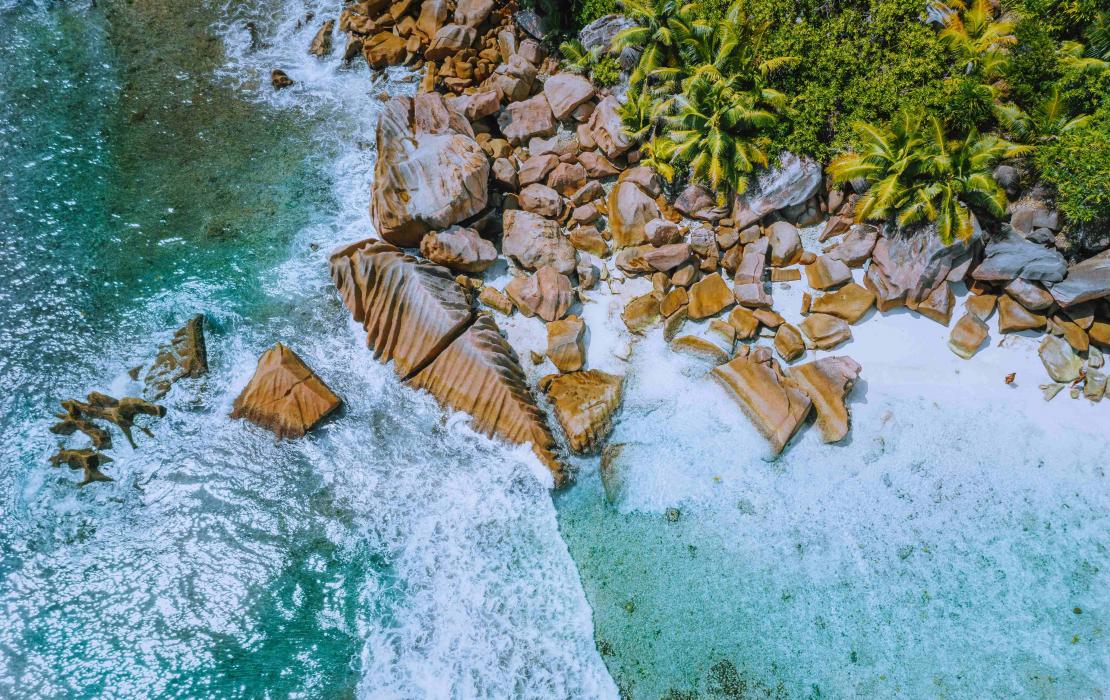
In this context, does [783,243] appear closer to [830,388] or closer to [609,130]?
[830,388]

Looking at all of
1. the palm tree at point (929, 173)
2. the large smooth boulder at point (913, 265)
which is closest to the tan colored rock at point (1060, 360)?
the large smooth boulder at point (913, 265)

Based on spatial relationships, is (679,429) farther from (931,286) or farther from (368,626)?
(368,626)

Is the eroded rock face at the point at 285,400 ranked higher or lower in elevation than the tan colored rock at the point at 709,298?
lower

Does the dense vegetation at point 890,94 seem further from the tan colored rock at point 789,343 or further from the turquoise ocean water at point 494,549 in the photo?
the turquoise ocean water at point 494,549

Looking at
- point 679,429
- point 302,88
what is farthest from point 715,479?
point 302,88

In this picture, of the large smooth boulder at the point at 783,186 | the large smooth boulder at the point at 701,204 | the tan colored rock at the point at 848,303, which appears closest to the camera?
the tan colored rock at the point at 848,303

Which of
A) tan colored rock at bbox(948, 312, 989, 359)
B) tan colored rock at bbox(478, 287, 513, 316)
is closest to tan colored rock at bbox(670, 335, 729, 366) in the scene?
tan colored rock at bbox(478, 287, 513, 316)
